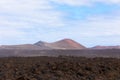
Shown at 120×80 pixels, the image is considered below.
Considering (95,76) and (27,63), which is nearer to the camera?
(95,76)

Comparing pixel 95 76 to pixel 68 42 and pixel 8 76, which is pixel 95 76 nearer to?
pixel 8 76

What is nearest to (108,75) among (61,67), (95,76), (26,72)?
(95,76)

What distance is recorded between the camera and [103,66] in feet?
76.1

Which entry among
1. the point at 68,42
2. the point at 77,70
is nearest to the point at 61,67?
the point at 77,70

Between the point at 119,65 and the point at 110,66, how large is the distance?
61 centimetres

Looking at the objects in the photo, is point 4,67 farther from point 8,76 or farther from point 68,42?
point 68,42

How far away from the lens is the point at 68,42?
119938 millimetres

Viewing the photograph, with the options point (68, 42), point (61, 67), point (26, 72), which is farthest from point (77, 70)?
point (68, 42)

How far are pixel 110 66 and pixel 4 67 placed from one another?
17.7 feet

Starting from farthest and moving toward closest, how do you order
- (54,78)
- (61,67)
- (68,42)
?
(68,42) < (61,67) < (54,78)

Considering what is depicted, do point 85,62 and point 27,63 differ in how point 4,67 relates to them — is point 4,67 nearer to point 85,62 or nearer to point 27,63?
point 27,63

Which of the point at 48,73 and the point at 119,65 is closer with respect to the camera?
the point at 48,73

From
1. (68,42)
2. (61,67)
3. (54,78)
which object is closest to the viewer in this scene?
(54,78)

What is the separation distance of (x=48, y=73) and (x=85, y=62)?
2.99m
